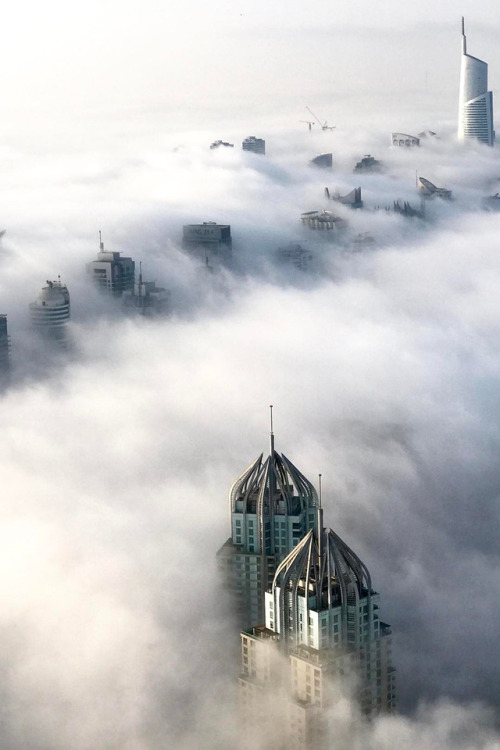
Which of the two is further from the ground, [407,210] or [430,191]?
[430,191]

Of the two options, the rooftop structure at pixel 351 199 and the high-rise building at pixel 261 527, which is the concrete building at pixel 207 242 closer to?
the rooftop structure at pixel 351 199

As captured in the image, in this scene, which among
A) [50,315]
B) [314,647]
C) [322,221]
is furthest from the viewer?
[322,221]

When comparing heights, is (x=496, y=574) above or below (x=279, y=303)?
below

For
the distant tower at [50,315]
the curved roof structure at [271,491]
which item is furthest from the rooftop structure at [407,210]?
the curved roof structure at [271,491]

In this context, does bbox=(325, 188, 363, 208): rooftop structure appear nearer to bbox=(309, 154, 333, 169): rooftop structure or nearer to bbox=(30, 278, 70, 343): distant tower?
bbox=(309, 154, 333, 169): rooftop structure

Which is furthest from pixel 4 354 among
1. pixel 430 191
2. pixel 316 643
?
pixel 430 191

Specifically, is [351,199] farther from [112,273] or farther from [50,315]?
[50,315]

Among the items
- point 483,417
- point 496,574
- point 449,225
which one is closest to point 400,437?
point 483,417

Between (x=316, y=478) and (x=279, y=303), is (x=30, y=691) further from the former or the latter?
(x=279, y=303)
